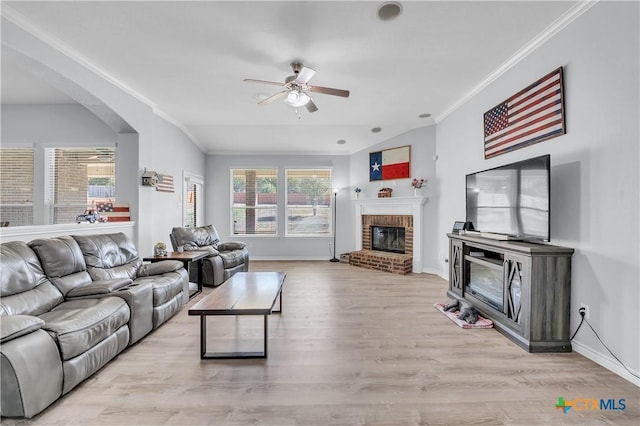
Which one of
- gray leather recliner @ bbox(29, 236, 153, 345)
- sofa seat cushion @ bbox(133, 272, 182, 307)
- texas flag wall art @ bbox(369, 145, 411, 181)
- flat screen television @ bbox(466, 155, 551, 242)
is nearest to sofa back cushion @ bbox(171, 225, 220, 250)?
sofa seat cushion @ bbox(133, 272, 182, 307)

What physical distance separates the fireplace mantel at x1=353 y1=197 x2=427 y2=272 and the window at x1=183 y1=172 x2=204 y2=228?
12.5ft

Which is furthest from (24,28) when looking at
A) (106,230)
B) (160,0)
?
(106,230)

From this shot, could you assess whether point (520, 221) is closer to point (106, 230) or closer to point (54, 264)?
point (54, 264)

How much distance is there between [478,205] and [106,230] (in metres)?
4.86

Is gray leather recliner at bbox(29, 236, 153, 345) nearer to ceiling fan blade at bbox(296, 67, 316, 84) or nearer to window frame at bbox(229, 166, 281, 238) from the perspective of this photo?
ceiling fan blade at bbox(296, 67, 316, 84)

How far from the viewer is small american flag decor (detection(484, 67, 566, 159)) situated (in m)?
2.70

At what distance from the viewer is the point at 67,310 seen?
7.30 feet

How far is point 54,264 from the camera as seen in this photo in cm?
247

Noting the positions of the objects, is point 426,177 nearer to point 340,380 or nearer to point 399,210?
point 399,210

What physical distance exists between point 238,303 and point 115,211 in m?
2.87

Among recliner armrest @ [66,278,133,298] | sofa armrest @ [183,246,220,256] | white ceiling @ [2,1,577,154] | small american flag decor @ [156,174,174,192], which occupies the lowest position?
recliner armrest @ [66,278,133,298]

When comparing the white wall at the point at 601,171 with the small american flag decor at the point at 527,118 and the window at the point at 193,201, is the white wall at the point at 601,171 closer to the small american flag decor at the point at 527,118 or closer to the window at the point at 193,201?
the small american flag decor at the point at 527,118

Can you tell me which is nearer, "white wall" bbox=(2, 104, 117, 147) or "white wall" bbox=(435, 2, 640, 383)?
"white wall" bbox=(435, 2, 640, 383)

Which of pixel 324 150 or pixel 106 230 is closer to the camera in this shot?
pixel 106 230
